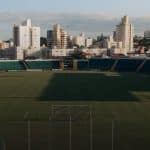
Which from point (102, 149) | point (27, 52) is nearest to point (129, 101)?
point (102, 149)

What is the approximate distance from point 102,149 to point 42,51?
16757cm

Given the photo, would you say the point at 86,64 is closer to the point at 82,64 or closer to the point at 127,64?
the point at 82,64

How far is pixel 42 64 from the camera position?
120m

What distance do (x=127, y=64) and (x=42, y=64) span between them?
20.7 meters

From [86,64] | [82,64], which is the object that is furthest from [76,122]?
[86,64]

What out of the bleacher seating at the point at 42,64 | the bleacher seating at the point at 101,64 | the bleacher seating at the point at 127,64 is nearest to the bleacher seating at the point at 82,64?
the bleacher seating at the point at 101,64

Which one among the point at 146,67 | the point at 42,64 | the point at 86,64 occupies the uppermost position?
the point at 146,67

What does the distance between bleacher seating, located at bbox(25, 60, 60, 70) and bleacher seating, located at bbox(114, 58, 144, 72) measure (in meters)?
15.2

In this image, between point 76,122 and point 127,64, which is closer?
point 76,122

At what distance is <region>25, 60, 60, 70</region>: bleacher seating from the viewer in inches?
4671

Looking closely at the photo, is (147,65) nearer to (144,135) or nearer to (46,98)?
(46,98)

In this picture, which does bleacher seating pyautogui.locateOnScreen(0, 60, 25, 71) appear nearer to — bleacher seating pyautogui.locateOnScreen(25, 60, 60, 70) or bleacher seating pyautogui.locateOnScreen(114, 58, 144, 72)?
bleacher seating pyautogui.locateOnScreen(25, 60, 60, 70)

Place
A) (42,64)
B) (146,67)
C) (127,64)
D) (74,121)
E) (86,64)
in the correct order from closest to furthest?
(74,121), (146,67), (127,64), (86,64), (42,64)

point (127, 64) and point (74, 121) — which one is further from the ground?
point (74, 121)
